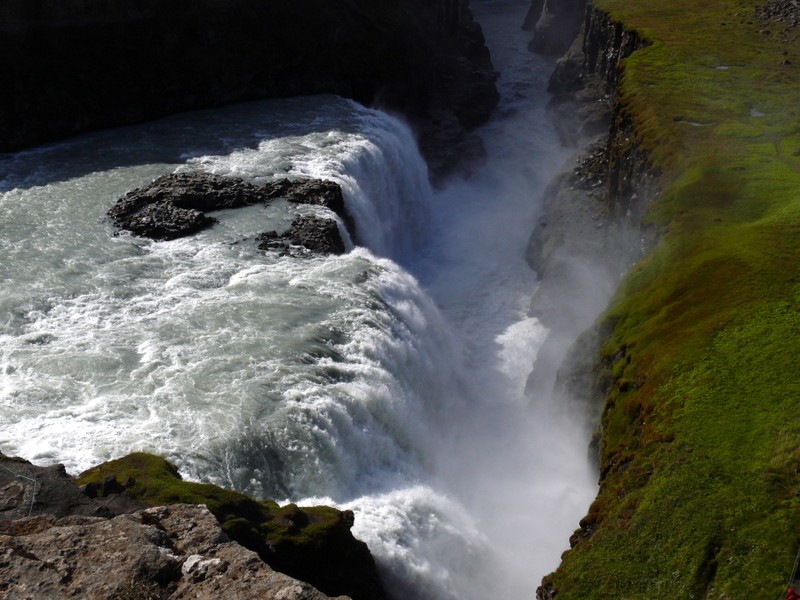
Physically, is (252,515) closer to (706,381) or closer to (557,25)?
(706,381)

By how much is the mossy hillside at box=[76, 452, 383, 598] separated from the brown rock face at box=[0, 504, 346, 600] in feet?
16.6

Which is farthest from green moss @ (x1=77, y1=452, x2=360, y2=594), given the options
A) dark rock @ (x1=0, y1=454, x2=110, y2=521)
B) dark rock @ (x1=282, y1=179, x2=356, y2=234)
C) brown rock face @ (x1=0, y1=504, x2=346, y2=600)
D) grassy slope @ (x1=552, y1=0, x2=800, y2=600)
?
dark rock @ (x1=282, y1=179, x2=356, y2=234)

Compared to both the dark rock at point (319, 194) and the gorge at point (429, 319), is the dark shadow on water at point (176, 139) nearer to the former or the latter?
the gorge at point (429, 319)

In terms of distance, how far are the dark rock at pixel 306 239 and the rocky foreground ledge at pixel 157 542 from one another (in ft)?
61.5

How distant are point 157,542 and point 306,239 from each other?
2715cm

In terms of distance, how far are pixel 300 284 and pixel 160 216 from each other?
1086 cm

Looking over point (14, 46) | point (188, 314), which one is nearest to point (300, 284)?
point (188, 314)

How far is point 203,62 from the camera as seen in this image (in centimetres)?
6306

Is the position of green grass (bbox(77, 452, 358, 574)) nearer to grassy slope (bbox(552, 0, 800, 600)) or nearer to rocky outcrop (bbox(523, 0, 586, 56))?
grassy slope (bbox(552, 0, 800, 600))

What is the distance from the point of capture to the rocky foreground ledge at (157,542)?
43.3 feet

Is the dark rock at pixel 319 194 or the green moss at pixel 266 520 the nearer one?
the green moss at pixel 266 520

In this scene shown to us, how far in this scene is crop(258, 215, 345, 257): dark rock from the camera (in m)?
39.8

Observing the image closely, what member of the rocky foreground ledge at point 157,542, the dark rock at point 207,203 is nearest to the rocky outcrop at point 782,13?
the dark rock at point 207,203

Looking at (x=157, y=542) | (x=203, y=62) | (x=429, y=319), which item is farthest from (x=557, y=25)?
(x=157, y=542)
